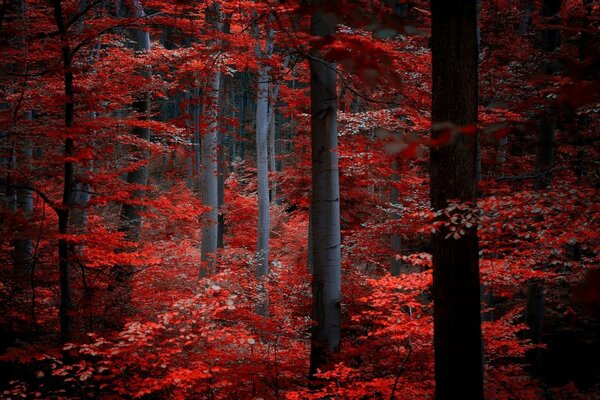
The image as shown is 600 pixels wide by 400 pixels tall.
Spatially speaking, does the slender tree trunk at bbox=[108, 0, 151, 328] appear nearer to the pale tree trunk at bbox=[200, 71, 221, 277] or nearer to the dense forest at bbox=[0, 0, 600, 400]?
the dense forest at bbox=[0, 0, 600, 400]

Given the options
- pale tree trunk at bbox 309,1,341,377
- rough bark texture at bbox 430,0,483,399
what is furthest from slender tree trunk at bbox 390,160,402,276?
rough bark texture at bbox 430,0,483,399

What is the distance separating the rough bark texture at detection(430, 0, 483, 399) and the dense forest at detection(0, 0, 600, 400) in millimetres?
13

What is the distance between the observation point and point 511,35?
10453 mm

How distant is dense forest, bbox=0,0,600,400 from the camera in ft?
9.14

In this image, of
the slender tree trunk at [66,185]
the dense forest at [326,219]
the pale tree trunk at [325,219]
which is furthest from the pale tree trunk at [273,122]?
the slender tree trunk at [66,185]

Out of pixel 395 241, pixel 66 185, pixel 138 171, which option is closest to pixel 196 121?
pixel 138 171

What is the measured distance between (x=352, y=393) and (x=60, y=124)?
5.32 metres

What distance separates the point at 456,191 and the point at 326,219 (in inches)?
99.9

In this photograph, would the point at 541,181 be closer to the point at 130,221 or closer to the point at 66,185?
the point at 66,185

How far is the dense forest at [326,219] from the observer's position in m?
2.79

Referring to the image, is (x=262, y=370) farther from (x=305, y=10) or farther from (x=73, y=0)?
(x=73, y=0)

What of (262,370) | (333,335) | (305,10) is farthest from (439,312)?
(262,370)

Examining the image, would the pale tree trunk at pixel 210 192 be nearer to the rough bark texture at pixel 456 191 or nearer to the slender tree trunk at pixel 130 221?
the slender tree trunk at pixel 130 221

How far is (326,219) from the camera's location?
5.32 metres
